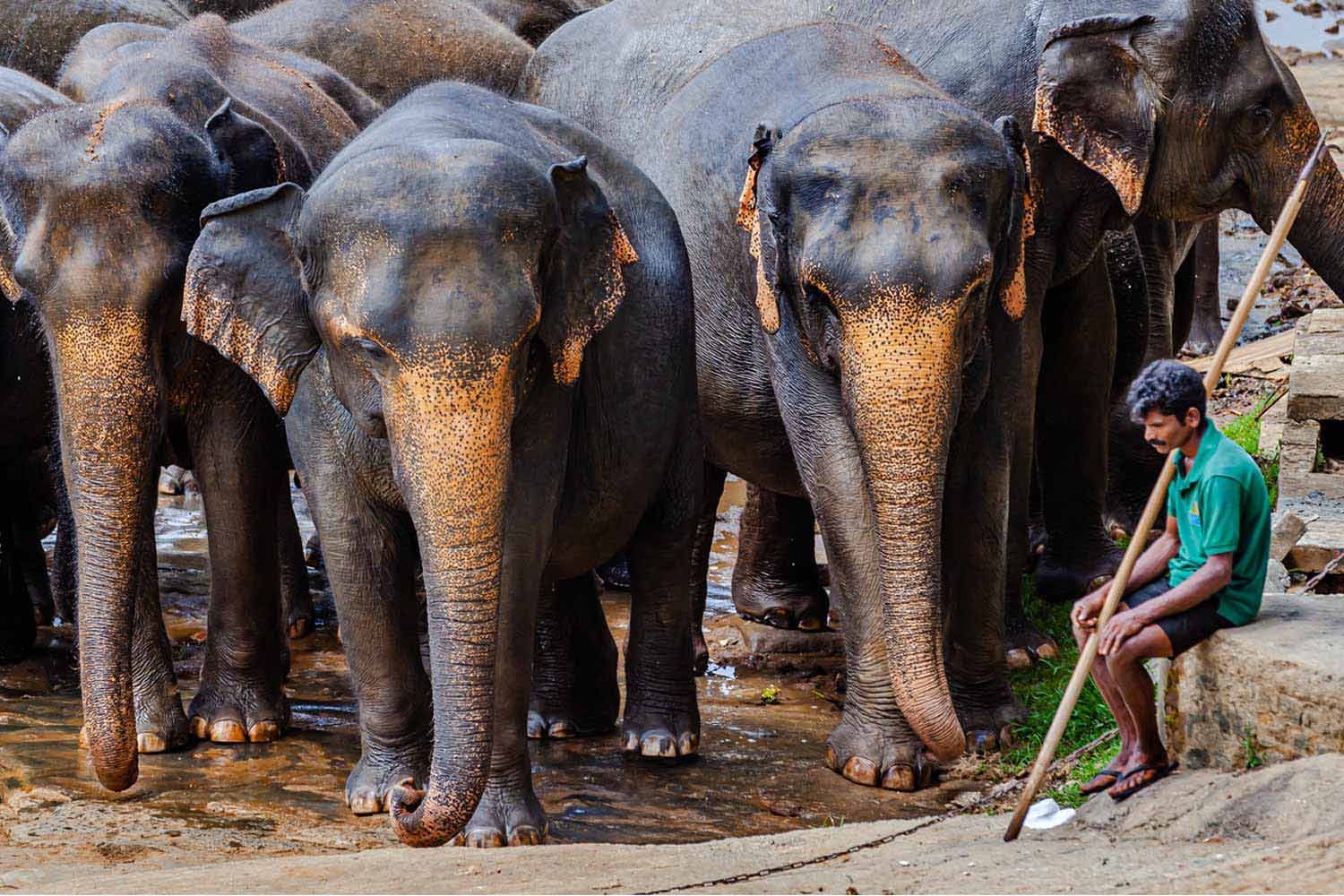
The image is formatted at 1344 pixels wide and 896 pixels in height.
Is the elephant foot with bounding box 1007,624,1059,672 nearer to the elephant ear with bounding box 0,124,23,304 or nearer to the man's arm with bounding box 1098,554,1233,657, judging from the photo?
the man's arm with bounding box 1098,554,1233,657

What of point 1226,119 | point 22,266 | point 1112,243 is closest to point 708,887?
point 22,266

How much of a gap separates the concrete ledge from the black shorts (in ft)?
0.09

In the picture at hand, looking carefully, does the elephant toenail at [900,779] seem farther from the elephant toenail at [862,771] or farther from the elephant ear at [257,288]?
the elephant ear at [257,288]

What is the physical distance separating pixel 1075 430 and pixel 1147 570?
2.77m

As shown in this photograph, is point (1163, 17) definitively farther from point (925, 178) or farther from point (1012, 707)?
point (1012, 707)

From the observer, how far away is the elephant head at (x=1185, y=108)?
18.8 ft

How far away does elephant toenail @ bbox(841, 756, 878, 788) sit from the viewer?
5.05 metres

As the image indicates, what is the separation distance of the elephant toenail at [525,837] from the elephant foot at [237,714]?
1224mm

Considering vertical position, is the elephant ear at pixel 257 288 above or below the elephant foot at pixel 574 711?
above

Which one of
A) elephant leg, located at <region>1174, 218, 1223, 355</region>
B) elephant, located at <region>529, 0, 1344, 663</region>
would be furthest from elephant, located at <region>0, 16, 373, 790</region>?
elephant leg, located at <region>1174, 218, 1223, 355</region>

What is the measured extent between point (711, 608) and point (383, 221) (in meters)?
3.25

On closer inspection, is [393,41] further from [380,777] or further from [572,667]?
[380,777]

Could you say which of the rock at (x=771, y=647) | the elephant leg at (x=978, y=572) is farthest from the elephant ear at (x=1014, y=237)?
the rock at (x=771, y=647)

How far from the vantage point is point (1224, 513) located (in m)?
4.08
